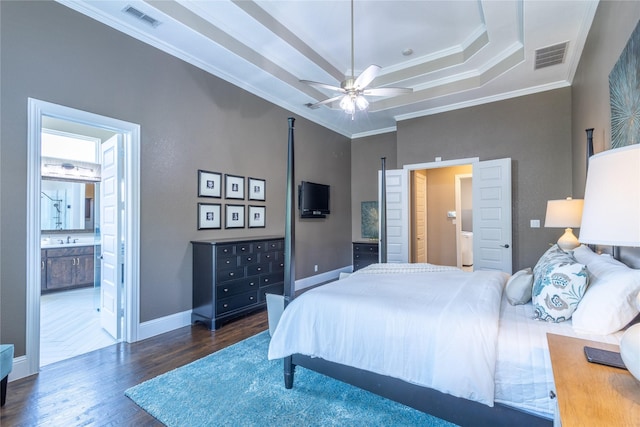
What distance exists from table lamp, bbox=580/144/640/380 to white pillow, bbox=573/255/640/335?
69cm

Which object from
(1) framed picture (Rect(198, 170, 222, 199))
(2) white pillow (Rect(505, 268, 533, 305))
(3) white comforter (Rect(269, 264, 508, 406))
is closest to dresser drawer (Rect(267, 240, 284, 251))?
(1) framed picture (Rect(198, 170, 222, 199))

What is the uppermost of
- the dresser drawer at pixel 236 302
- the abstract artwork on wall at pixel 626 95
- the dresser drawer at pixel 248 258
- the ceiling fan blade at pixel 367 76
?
the ceiling fan blade at pixel 367 76

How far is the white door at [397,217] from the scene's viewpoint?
17.5ft

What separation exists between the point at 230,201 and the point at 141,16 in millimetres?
2221

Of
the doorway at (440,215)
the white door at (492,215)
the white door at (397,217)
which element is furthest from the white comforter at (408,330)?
the doorway at (440,215)

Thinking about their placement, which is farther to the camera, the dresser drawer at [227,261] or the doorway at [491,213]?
the doorway at [491,213]

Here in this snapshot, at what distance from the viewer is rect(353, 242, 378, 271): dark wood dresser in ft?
20.2

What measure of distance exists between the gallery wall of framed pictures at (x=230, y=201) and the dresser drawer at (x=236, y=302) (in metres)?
0.96

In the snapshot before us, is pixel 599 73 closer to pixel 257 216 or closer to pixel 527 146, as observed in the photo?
pixel 527 146

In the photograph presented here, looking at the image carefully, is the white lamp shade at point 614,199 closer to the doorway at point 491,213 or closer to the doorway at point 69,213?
the doorway at point 491,213

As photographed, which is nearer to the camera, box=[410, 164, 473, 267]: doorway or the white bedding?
the white bedding

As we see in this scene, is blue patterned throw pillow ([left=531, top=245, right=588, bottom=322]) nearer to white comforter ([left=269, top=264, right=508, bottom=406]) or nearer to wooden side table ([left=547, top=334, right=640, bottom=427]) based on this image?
white comforter ([left=269, top=264, right=508, bottom=406])

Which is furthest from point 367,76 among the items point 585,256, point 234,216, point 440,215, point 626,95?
point 440,215

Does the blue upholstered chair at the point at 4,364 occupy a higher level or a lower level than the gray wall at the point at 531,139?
lower
